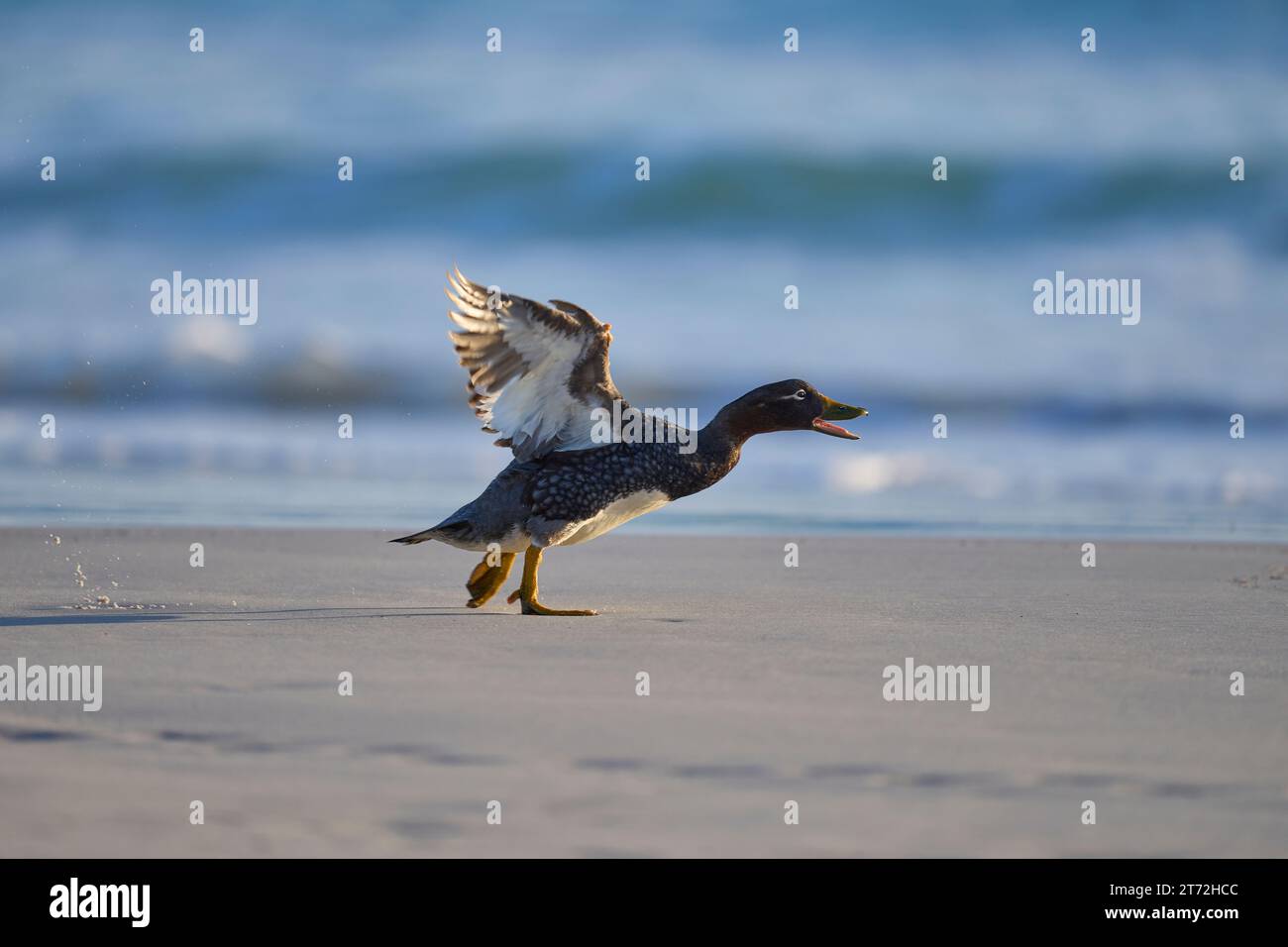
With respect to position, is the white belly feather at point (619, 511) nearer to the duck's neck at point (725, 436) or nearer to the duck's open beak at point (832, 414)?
the duck's neck at point (725, 436)

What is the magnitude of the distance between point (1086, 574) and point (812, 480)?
26.0 feet

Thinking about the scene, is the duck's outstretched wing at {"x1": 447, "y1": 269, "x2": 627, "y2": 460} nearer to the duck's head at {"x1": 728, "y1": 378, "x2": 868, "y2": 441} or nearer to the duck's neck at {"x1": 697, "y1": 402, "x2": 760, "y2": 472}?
the duck's neck at {"x1": 697, "y1": 402, "x2": 760, "y2": 472}

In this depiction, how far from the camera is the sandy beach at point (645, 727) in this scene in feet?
11.4

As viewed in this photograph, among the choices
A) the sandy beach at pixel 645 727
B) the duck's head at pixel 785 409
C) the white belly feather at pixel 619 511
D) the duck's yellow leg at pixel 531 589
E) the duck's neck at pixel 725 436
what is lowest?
the sandy beach at pixel 645 727

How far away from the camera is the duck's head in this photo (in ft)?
24.9

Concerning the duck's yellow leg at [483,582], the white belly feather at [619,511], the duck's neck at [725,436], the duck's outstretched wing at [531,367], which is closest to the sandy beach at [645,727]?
the duck's yellow leg at [483,582]

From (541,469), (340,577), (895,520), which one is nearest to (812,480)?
(895,520)

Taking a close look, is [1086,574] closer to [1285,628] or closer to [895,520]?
[1285,628]

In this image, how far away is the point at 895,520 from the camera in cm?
1365

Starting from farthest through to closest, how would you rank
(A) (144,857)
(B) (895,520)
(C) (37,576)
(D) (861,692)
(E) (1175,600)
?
(B) (895,520), (C) (37,576), (E) (1175,600), (D) (861,692), (A) (144,857)

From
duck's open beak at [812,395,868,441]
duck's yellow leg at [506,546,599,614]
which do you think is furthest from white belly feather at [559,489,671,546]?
duck's open beak at [812,395,868,441]

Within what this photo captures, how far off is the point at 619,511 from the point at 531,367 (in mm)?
836

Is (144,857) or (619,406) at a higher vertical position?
(619,406)

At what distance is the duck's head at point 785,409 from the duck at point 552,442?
15 millimetres
